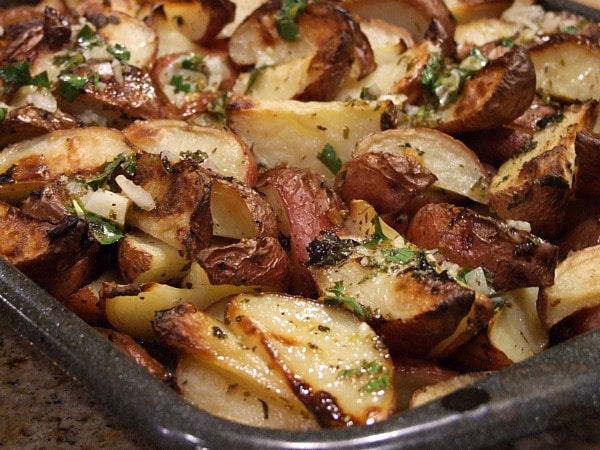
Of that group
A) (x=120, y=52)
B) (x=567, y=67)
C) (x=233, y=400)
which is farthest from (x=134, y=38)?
(x=233, y=400)

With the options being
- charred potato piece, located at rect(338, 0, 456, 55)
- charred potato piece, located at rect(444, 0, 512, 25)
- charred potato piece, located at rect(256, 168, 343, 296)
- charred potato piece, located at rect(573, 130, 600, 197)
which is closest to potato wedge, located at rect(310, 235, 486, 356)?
charred potato piece, located at rect(256, 168, 343, 296)

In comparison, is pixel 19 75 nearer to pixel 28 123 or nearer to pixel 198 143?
pixel 28 123

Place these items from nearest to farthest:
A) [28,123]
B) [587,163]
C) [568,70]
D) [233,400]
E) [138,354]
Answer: [233,400]
[138,354]
[587,163]
[28,123]
[568,70]

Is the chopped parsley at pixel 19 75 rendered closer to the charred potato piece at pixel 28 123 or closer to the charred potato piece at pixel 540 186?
the charred potato piece at pixel 28 123

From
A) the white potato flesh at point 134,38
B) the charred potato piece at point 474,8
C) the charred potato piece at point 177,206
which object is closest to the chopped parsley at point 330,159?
the charred potato piece at point 177,206

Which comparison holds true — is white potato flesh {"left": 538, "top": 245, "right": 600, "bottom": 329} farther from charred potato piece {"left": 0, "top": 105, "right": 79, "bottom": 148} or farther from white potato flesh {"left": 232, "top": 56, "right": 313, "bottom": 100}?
charred potato piece {"left": 0, "top": 105, "right": 79, "bottom": 148}

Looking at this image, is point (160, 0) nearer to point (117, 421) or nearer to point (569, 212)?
Answer: point (569, 212)
